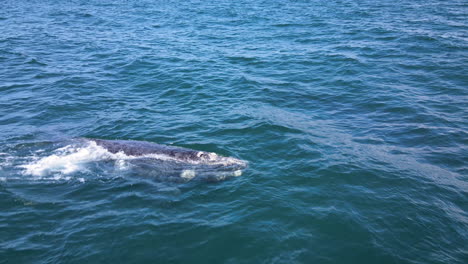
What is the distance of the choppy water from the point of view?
9.86 m

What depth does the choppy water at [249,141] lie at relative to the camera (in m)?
9.86

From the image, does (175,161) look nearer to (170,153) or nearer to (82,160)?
(170,153)

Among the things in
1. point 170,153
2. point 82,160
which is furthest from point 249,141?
point 82,160

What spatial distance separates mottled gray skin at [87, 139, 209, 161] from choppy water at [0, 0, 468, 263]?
86 centimetres

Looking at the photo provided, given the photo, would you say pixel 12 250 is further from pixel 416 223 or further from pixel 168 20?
pixel 168 20

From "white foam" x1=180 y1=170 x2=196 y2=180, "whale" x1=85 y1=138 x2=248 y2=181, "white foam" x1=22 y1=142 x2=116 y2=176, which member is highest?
"whale" x1=85 y1=138 x2=248 y2=181

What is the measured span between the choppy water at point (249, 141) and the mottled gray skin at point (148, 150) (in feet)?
2.82

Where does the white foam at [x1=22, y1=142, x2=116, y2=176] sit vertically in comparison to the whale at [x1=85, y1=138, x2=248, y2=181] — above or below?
below

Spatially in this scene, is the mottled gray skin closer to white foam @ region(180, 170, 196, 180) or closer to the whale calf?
the whale calf

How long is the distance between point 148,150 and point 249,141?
440 cm

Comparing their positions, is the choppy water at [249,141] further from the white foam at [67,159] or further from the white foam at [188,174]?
the white foam at [188,174]

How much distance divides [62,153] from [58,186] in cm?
235

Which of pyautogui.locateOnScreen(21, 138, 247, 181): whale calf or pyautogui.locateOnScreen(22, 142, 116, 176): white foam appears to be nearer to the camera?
pyautogui.locateOnScreen(21, 138, 247, 181): whale calf

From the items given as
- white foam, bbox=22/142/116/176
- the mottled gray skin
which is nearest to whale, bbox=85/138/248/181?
the mottled gray skin
